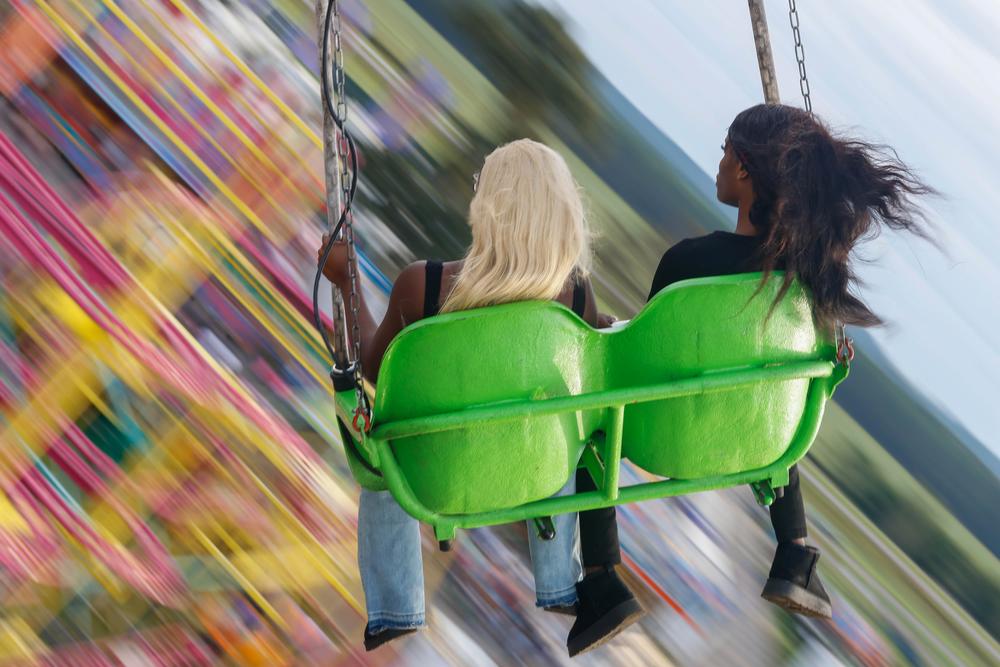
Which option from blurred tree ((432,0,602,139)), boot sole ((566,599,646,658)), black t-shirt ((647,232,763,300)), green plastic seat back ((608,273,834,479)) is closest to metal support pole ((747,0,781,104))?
black t-shirt ((647,232,763,300))

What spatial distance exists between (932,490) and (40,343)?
132 inches

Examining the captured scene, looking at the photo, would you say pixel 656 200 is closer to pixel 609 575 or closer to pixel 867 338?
pixel 867 338

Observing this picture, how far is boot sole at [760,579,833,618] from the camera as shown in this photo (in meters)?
1.81

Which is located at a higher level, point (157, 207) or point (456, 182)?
point (157, 207)

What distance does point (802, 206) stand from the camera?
1651 millimetres

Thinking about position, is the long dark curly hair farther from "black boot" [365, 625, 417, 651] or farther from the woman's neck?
"black boot" [365, 625, 417, 651]

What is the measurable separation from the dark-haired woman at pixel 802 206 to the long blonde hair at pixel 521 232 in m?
0.21

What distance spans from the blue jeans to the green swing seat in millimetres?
145

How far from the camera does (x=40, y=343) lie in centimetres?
362

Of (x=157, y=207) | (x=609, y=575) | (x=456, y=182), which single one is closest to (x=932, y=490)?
(x=456, y=182)

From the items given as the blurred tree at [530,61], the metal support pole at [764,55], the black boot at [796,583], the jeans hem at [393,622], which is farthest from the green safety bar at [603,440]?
the blurred tree at [530,61]

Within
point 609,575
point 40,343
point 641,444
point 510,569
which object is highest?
point 40,343

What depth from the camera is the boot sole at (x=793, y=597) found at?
1.81m

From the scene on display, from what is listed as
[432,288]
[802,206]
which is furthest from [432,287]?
[802,206]
